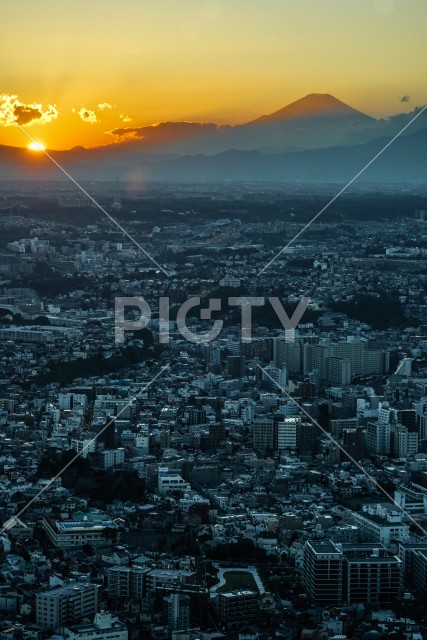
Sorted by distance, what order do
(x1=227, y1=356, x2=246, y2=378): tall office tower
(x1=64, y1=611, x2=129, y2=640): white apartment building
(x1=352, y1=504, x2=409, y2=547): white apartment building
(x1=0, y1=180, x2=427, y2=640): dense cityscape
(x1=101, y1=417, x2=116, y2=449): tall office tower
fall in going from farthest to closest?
(x1=227, y1=356, x2=246, y2=378): tall office tower
(x1=101, y1=417, x2=116, y2=449): tall office tower
(x1=352, y1=504, x2=409, y2=547): white apartment building
(x1=0, y1=180, x2=427, y2=640): dense cityscape
(x1=64, y1=611, x2=129, y2=640): white apartment building

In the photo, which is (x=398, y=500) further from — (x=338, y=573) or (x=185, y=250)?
(x=185, y=250)

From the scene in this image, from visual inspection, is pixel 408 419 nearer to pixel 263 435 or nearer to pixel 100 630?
pixel 263 435

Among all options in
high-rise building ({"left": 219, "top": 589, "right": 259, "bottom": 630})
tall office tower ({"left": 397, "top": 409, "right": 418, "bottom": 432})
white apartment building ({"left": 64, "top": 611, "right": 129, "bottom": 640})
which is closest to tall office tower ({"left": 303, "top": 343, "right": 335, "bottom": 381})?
tall office tower ({"left": 397, "top": 409, "right": 418, "bottom": 432})

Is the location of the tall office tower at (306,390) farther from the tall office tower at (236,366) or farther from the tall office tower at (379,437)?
the tall office tower at (379,437)

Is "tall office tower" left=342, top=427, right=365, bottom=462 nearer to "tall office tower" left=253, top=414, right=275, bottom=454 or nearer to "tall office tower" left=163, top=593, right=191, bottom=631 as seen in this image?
"tall office tower" left=253, top=414, right=275, bottom=454

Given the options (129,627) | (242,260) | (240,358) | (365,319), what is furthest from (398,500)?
(242,260)

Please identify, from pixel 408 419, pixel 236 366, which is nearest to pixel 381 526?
pixel 408 419

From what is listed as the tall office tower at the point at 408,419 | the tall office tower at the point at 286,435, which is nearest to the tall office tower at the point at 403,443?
the tall office tower at the point at 408,419
